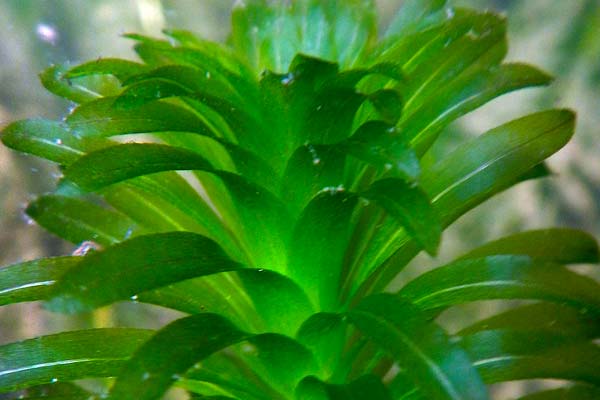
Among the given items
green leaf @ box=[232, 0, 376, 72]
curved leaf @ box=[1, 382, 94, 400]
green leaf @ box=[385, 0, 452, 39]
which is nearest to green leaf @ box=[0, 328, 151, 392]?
curved leaf @ box=[1, 382, 94, 400]

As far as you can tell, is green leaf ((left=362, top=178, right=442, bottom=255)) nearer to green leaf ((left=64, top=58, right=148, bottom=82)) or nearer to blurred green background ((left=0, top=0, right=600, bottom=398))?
green leaf ((left=64, top=58, right=148, bottom=82))

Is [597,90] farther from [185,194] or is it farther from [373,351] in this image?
[185,194]

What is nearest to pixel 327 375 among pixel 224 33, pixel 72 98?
pixel 72 98

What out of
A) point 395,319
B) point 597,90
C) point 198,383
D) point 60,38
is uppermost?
point 60,38

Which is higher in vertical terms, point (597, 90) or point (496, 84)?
point (597, 90)

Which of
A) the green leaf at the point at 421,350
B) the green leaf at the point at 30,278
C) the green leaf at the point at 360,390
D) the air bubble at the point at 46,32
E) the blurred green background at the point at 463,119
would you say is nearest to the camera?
the green leaf at the point at 421,350

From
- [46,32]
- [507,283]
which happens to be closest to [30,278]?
[507,283]

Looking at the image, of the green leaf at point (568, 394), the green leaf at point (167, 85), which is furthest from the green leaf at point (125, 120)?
the green leaf at point (568, 394)

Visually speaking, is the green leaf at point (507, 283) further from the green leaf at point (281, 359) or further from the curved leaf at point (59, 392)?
the curved leaf at point (59, 392)
